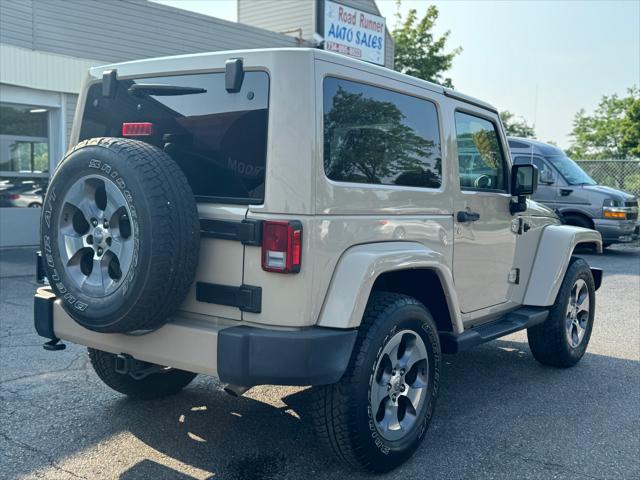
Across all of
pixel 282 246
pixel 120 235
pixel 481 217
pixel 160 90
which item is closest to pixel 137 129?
pixel 160 90

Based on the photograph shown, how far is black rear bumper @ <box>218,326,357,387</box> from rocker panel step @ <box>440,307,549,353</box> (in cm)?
127

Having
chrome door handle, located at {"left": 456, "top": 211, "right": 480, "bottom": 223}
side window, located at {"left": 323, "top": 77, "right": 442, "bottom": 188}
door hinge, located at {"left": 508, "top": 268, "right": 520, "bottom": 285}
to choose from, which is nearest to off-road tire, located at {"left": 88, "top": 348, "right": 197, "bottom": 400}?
side window, located at {"left": 323, "top": 77, "right": 442, "bottom": 188}

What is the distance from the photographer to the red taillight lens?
3.35 m

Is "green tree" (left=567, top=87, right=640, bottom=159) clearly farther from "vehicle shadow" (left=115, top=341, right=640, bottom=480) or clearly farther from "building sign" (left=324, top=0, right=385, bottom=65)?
"vehicle shadow" (left=115, top=341, right=640, bottom=480)

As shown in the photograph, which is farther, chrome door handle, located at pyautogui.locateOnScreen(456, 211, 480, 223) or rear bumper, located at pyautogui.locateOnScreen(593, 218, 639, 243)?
rear bumper, located at pyautogui.locateOnScreen(593, 218, 639, 243)

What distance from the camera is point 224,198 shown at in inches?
123

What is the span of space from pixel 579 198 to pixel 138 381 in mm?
10907

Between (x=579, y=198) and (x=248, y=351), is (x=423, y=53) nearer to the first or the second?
(x=579, y=198)

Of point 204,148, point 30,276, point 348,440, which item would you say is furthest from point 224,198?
point 30,276

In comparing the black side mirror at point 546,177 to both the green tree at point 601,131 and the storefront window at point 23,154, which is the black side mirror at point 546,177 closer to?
the storefront window at point 23,154

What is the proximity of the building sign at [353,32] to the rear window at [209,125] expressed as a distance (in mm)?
15218

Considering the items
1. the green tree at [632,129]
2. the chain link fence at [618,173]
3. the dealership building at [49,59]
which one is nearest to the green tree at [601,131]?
the green tree at [632,129]

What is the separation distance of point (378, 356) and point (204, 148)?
135 cm

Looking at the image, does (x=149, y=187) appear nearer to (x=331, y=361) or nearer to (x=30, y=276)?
(x=331, y=361)
